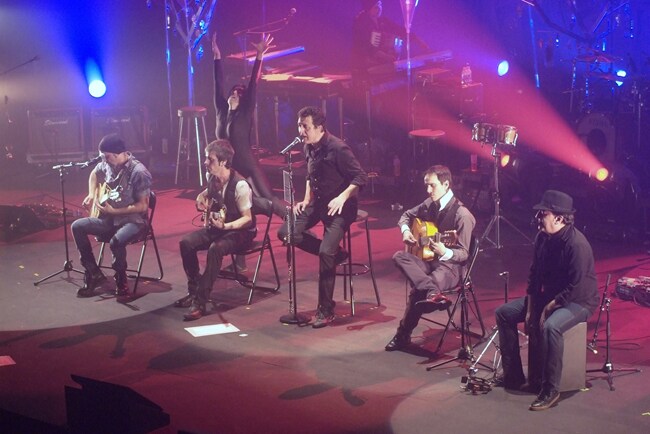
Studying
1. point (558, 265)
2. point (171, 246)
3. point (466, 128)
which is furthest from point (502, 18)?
point (558, 265)

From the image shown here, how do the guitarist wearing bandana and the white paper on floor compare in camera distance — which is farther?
the guitarist wearing bandana

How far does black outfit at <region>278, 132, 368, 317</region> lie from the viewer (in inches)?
317

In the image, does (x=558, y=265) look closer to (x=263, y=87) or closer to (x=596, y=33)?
(x=263, y=87)

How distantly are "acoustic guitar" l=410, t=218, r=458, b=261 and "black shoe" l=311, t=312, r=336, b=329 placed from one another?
0.99 metres

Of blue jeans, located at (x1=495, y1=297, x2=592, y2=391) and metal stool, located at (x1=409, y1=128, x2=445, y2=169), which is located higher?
metal stool, located at (x1=409, y1=128, x2=445, y2=169)

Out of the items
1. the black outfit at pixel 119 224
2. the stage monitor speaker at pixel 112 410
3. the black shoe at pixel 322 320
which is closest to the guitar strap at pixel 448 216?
the black shoe at pixel 322 320

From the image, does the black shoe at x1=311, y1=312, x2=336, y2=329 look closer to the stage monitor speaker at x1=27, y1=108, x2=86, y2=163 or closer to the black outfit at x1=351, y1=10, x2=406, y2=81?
the black outfit at x1=351, y1=10, x2=406, y2=81

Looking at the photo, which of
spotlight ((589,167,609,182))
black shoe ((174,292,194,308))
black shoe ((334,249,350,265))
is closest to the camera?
black shoe ((334,249,350,265))

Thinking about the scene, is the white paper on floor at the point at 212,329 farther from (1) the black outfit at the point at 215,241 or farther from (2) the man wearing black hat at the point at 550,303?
(2) the man wearing black hat at the point at 550,303

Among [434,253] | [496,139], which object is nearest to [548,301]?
[434,253]

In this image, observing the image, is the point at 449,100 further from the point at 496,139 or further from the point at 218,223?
the point at 218,223

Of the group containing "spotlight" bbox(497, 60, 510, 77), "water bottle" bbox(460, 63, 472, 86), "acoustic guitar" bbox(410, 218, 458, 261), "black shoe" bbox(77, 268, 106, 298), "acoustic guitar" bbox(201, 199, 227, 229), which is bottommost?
"black shoe" bbox(77, 268, 106, 298)

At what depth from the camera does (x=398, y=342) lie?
7.44m

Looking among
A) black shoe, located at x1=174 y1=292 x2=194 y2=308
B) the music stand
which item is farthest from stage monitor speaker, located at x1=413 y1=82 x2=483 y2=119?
black shoe, located at x1=174 y1=292 x2=194 y2=308
